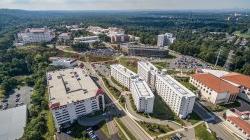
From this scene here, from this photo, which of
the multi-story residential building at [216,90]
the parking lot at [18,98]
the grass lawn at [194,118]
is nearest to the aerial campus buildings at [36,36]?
the parking lot at [18,98]

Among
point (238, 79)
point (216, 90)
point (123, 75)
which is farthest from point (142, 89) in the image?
point (238, 79)

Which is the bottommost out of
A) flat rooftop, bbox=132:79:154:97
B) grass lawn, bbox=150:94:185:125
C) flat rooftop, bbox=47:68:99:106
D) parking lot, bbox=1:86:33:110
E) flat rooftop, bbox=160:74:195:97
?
parking lot, bbox=1:86:33:110

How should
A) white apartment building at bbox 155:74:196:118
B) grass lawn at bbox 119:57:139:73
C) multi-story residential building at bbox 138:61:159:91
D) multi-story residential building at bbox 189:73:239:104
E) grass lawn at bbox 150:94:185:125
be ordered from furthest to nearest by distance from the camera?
1. grass lawn at bbox 119:57:139:73
2. multi-story residential building at bbox 138:61:159:91
3. multi-story residential building at bbox 189:73:239:104
4. grass lawn at bbox 150:94:185:125
5. white apartment building at bbox 155:74:196:118

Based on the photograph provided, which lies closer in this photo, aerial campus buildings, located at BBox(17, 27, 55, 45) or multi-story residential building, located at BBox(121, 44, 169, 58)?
multi-story residential building, located at BBox(121, 44, 169, 58)

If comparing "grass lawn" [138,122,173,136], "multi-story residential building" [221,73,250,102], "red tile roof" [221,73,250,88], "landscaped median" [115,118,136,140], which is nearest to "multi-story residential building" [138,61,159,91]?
"grass lawn" [138,122,173,136]

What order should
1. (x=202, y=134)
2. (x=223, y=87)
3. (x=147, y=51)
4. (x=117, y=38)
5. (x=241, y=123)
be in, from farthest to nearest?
(x=117, y=38) → (x=147, y=51) → (x=223, y=87) → (x=241, y=123) → (x=202, y=134)

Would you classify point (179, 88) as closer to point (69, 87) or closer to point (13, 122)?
point (69, 87)

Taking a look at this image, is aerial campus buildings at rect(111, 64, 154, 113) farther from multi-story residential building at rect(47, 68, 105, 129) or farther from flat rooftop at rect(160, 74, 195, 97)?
multi-story residential building at rect(47, 68, 105, 129)
